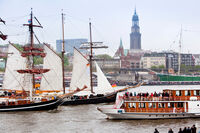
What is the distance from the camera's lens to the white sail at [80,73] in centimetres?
8575

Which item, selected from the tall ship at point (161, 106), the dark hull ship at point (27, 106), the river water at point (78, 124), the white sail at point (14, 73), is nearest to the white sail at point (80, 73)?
the white sail at point (14, 73)

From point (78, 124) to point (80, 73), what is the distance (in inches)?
1293

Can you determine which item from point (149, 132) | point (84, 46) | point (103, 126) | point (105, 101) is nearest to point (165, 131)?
point (149, 132)

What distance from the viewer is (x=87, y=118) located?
58688 millimetres

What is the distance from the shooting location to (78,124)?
5375cm

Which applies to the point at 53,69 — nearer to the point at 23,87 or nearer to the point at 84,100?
the point at 23,87

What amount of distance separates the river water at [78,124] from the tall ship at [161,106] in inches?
43.0

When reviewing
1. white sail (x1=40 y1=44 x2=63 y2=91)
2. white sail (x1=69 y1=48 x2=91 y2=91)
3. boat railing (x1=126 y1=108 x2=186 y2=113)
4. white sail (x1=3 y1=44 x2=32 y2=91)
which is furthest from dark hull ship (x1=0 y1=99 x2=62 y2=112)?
boat railing (x1=126 y1=108 x2=186 y2=113)

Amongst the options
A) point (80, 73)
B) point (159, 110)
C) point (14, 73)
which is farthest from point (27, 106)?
point (159, 110)

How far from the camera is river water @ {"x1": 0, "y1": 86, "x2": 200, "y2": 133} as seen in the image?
48.8m

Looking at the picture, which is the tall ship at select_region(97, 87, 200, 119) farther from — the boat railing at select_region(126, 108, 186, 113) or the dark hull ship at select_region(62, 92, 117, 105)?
the dark hull ship at select_region(62, 92, 117, 105)

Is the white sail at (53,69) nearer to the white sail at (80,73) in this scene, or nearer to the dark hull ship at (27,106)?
the white sail at (80,73)

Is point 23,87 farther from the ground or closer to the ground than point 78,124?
farther from the ground

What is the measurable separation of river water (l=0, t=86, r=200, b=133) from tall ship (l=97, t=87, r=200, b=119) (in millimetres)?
1093
